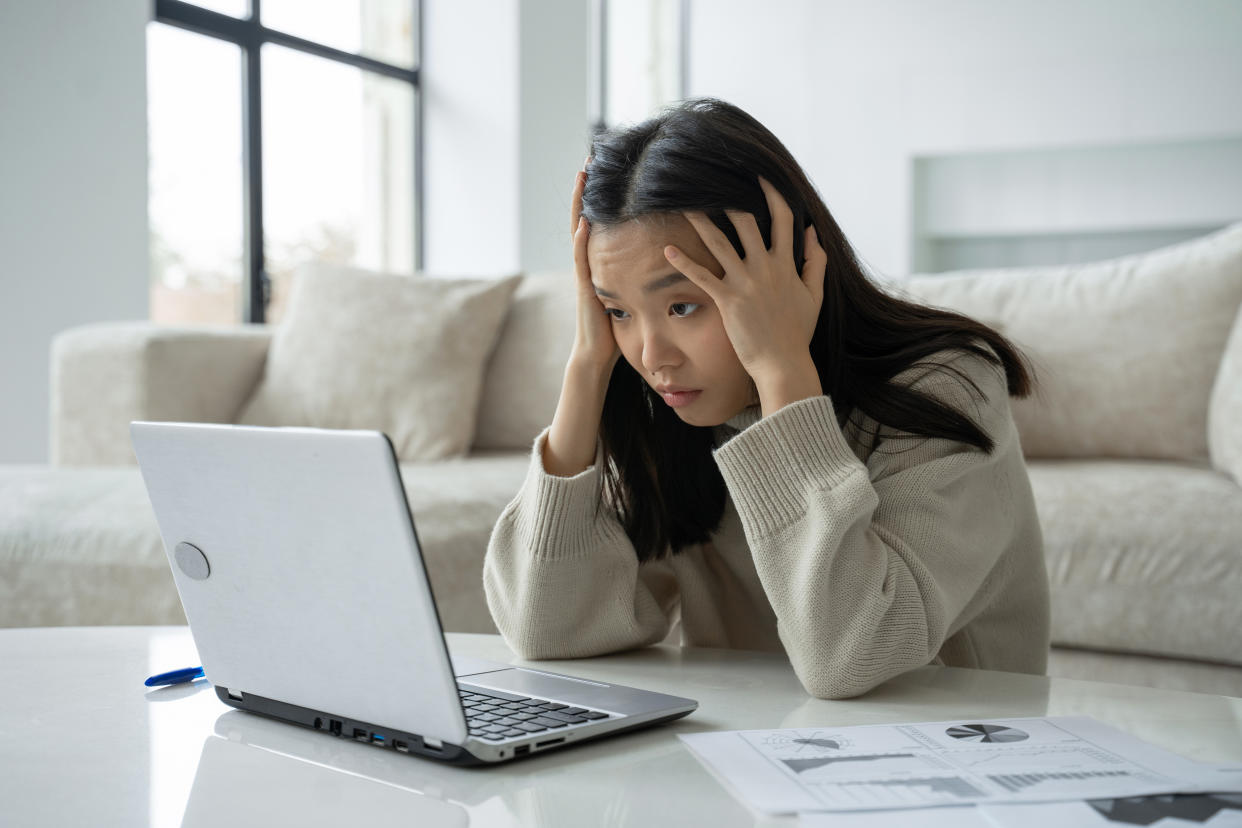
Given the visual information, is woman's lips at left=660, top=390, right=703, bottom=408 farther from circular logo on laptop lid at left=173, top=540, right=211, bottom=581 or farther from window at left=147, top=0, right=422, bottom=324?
window at left=147, top=0, right=422, bottom=324

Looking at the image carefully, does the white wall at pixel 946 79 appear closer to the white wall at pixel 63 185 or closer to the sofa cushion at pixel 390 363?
the white wall at pixel 63 185

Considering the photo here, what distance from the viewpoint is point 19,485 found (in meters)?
2.03

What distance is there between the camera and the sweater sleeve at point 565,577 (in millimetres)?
972

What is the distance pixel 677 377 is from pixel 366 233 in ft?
13.2

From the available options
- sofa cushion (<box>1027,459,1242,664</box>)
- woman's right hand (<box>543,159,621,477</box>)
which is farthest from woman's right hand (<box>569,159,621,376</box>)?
sofa cushion (<box>1027,459,1242,664</box>)

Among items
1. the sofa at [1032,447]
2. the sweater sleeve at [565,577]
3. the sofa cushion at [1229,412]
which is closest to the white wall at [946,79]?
the sofa at [1032,447]

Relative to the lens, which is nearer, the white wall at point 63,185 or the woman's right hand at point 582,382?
the woman's right hand at point 582,382

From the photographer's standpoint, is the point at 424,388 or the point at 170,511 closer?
the point at 170,511

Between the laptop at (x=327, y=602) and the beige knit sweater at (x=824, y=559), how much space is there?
0.17m

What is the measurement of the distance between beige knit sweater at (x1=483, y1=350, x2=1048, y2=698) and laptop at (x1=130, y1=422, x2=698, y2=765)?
167 mm

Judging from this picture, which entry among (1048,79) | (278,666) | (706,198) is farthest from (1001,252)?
(278,666)

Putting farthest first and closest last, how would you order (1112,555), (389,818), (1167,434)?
(1167,434) → (1112,555) → (389,818)

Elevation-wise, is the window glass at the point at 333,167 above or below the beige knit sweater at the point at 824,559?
above

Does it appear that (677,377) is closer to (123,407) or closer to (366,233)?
(123,407)
